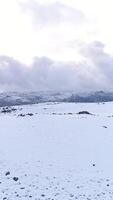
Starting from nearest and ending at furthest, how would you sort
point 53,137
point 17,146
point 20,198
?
1. point 20,198
2. point 17,146
3. point 53,137

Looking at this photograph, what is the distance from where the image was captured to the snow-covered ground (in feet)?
77.8

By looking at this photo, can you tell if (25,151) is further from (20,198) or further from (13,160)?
(20,198)

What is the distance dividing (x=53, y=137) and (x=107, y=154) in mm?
10664

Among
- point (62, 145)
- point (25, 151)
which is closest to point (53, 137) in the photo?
point (62, 145)

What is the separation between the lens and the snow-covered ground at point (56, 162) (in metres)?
23.7

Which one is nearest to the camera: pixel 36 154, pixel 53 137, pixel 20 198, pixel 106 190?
pixel 20 198

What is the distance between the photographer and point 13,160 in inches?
1291

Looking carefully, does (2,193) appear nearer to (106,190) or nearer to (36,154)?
(106,190)

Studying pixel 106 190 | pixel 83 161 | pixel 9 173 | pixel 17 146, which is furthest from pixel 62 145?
pixel 106 190

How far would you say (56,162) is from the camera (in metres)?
32.4

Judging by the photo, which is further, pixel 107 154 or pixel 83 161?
pixel 107 154

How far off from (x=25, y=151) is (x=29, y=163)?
5.66 meters

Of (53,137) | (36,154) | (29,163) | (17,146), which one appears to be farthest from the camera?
(53,137)

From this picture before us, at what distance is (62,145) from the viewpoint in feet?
133
